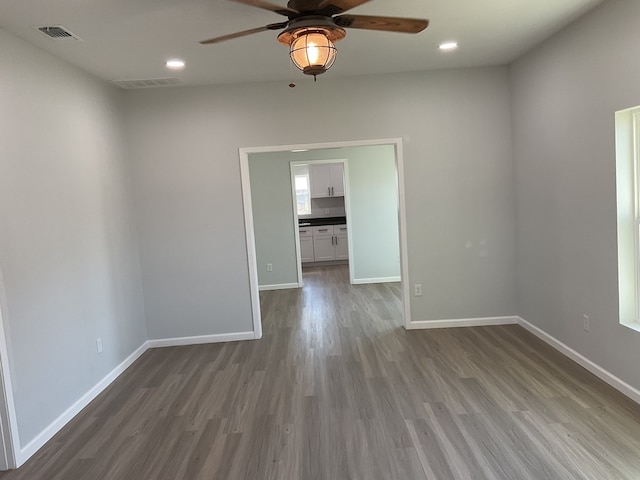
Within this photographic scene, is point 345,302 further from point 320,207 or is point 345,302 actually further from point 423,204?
point 320,207

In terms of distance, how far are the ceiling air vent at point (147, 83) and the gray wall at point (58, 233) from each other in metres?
0.14

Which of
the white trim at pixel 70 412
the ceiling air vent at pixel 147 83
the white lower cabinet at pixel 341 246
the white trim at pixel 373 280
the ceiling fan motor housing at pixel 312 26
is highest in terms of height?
the ceiling air vent at pixel 147 83

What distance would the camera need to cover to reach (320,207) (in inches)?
384

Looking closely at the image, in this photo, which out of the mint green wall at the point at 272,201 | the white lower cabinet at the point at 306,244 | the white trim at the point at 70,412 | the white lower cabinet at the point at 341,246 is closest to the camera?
the white trim at the point at 70,412

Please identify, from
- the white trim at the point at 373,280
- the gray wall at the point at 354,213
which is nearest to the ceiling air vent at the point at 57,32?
the gray wall at the point at 354,213

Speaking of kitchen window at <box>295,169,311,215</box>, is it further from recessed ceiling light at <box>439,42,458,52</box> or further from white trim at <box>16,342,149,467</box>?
recessed ceiling light at <box>439,42,458,52</box>

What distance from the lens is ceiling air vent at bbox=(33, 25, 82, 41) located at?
106 inches

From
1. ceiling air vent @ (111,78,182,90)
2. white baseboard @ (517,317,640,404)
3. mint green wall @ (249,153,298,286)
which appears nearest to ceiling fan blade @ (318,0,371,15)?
ceiling air vent @ (111,78,182,90)

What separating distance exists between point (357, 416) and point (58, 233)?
8.07ft

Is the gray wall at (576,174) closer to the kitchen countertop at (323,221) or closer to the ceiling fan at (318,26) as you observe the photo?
the ceiling fan at (318,26)

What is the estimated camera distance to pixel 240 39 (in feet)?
10.2

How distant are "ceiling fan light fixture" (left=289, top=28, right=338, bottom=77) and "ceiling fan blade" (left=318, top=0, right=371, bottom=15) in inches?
4.2

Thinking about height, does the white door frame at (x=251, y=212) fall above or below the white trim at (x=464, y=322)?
above

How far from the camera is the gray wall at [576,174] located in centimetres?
281
